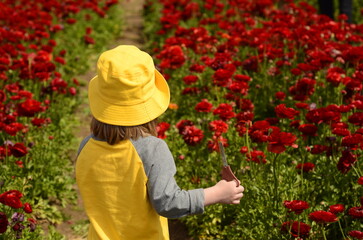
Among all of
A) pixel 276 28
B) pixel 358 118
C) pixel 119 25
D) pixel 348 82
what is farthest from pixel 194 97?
pixel 119 25

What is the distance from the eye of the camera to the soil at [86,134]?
424 cm

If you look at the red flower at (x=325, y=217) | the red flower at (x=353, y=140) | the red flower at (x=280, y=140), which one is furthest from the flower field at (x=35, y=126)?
the red flower at (x=353, y=140)

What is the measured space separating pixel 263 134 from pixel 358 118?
66 cm

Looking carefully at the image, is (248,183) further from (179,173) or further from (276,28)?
(276,28)

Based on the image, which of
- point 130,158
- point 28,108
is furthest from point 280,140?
point 28,108

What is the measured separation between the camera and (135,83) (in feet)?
7.30

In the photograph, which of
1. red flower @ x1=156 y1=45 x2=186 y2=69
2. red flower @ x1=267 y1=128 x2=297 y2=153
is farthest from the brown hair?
red flower @ x1=156 y1=45 x2=186 y2=69

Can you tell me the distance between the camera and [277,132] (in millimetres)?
3160

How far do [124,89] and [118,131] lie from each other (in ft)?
0.62

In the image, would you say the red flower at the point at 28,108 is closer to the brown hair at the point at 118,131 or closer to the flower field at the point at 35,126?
the flower field at the point at 35,126

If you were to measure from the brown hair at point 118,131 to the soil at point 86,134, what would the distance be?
194cm

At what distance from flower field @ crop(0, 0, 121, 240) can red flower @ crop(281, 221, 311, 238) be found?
155 centimetres

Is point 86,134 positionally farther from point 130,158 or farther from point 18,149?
point 130,158

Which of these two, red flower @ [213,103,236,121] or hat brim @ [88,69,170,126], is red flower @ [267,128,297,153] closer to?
red flower @ [213,103,236,121]
